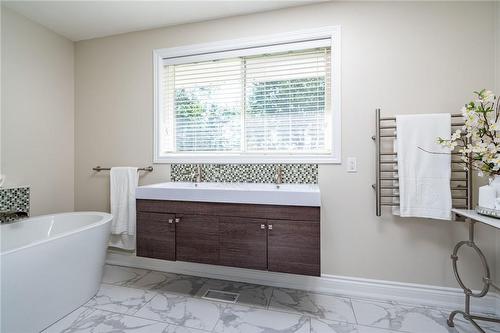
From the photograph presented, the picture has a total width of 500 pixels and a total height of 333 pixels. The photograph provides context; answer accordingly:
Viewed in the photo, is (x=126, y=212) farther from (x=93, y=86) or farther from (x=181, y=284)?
(x=93, y=86)

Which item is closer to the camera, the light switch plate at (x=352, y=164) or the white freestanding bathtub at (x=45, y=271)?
the white freestanding bathtub at (x=45, y=271)

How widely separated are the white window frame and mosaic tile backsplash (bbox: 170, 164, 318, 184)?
5 centimetres

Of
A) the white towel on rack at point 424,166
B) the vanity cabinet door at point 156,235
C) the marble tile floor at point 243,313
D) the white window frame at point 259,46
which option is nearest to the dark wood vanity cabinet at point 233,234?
the vanity cabinet door at point 156,235

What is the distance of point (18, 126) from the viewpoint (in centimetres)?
209

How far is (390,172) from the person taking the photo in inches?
71.7

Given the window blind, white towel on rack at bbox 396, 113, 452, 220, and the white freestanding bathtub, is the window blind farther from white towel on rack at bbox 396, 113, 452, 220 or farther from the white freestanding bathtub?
the white freestanding bathtub

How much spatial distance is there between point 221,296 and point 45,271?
1.19 m

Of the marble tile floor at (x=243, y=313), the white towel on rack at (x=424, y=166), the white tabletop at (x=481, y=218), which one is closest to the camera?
the white tabletop at (x=481, y=218)

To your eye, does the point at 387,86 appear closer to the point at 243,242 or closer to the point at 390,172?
the point at 390,172

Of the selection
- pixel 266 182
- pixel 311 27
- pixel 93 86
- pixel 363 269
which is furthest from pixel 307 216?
pixel 93 86

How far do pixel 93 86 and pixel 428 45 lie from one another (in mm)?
3142

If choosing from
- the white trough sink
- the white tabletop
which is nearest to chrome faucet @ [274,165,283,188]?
the white trough sink

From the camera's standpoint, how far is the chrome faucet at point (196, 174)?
220 cm

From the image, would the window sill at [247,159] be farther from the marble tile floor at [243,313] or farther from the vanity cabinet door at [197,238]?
the marble tile floor at [243,313]
